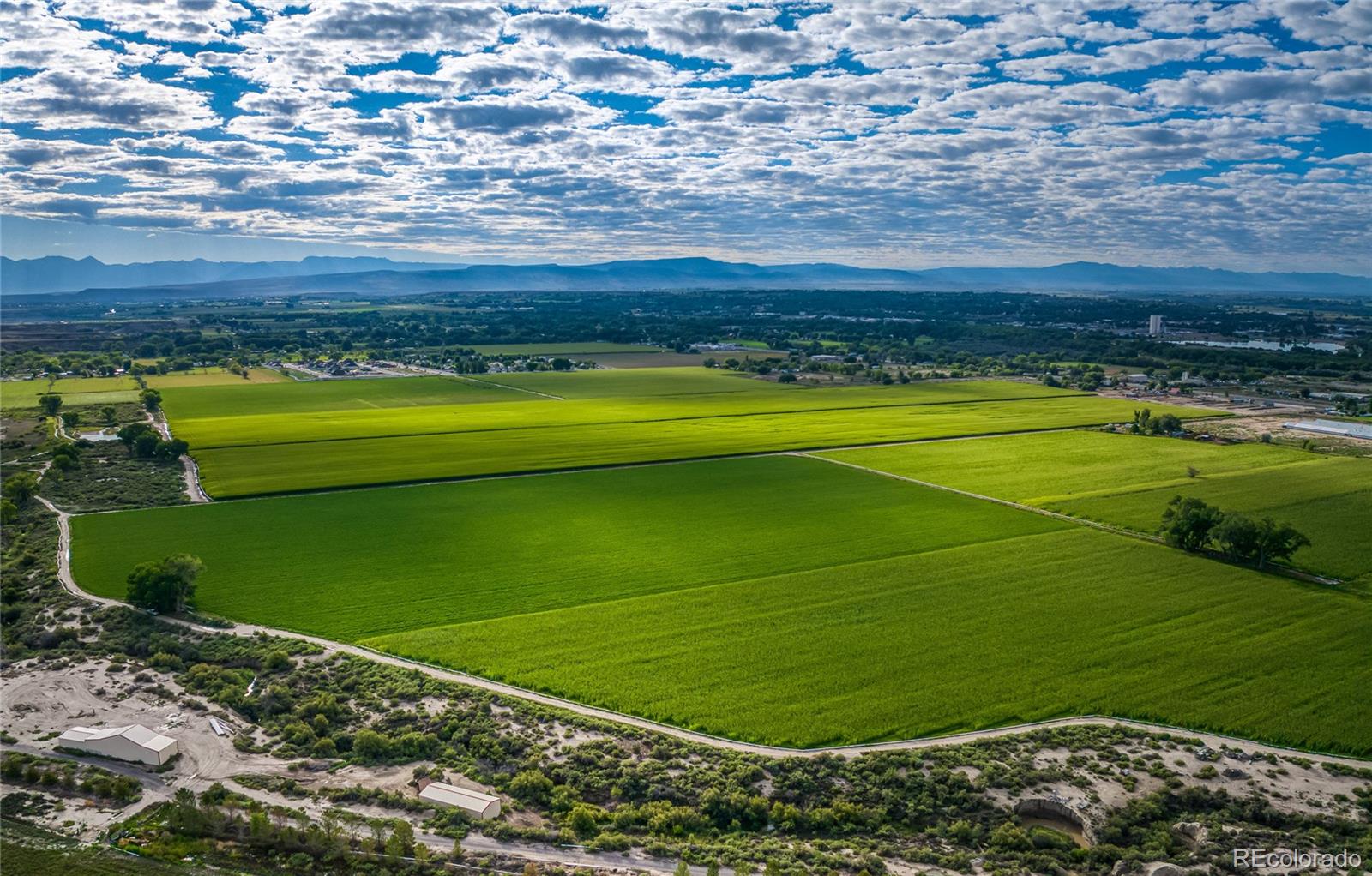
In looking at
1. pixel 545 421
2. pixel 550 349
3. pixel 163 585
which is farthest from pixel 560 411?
pixel 550 349

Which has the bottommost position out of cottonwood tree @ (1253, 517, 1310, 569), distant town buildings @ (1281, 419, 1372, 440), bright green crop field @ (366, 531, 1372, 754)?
bright green crop field @ (366, 531, 1372, 754)

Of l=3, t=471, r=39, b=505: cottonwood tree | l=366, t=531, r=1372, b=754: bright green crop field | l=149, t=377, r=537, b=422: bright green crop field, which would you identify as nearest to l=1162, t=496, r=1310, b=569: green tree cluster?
l=366, t=531, r=1372, b=754: bright green crop field

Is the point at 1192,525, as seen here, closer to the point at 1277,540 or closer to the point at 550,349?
the point at 1277,540

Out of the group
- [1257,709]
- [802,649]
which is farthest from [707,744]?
[1257,709]

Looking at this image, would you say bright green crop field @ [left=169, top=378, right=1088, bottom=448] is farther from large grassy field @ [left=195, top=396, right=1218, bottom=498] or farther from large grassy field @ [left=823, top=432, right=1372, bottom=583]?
large grassy field @ [left=823, top=432, right=1372, bottom=583]

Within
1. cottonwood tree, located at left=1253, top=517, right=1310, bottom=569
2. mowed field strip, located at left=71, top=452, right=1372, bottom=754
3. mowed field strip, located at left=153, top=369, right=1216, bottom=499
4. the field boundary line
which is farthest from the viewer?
mowed field strip, located at left=153, top=369, right=1216, bottom=499
